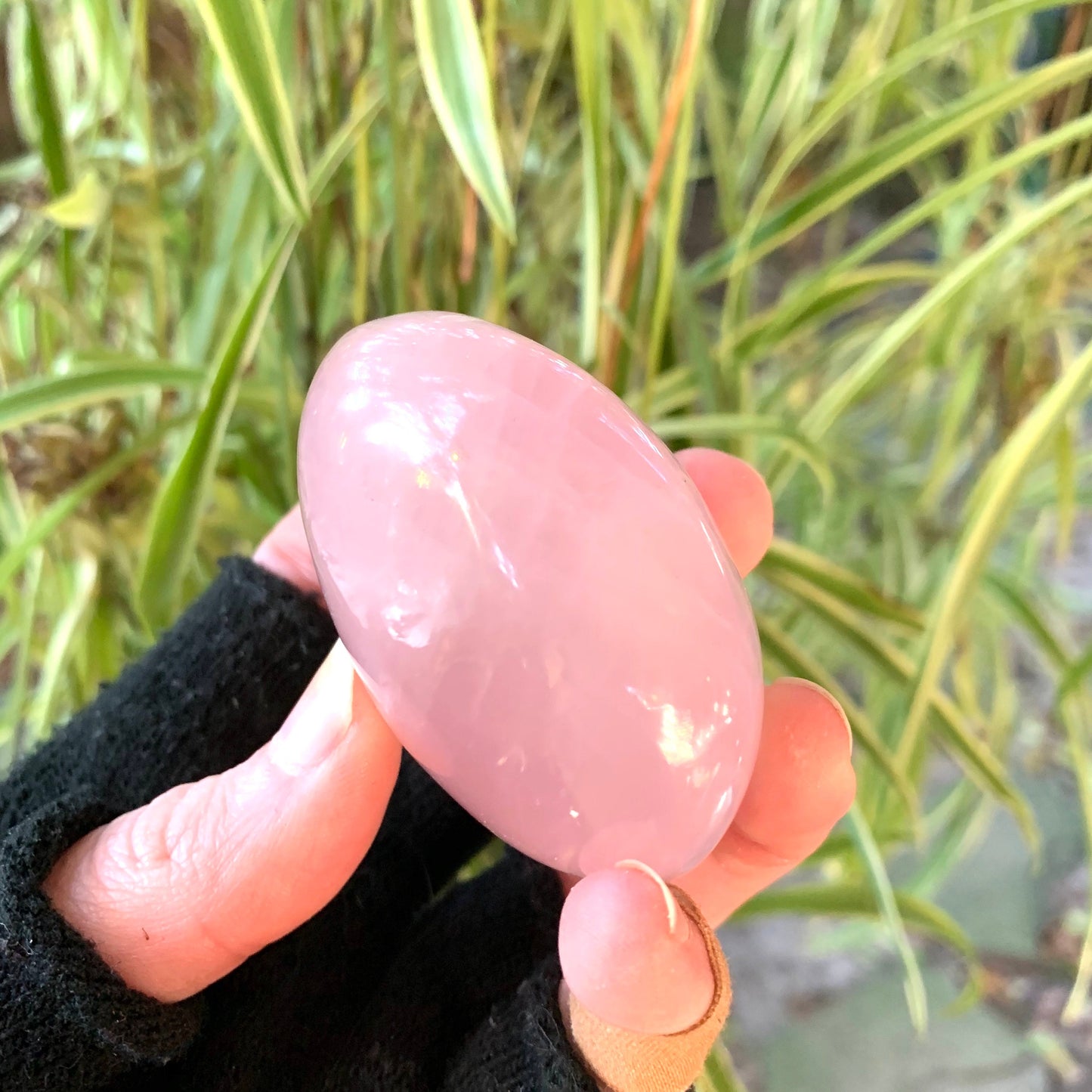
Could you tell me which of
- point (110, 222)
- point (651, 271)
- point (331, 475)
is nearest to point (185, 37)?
point (110, 222)

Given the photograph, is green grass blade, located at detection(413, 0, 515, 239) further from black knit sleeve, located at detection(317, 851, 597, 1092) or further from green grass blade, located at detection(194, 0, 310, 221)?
black knit sleeve, located at detection(317, 851, 597, 1092)

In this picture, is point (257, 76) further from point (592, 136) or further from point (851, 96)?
point (851, 96)

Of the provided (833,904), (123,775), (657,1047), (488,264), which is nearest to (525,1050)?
(657,1047)

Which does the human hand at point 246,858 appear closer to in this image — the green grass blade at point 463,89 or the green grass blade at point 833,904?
the green grass blade at point 463,89

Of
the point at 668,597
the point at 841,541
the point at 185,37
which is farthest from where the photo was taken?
the point at 841,541

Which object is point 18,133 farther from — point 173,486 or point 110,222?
point 173,486

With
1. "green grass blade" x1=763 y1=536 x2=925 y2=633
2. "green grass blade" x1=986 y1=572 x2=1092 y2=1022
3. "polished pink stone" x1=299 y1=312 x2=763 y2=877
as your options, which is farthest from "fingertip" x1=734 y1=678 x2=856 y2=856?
"green grass blade" x1=986 y1=572 x2=1092 y2=1022
